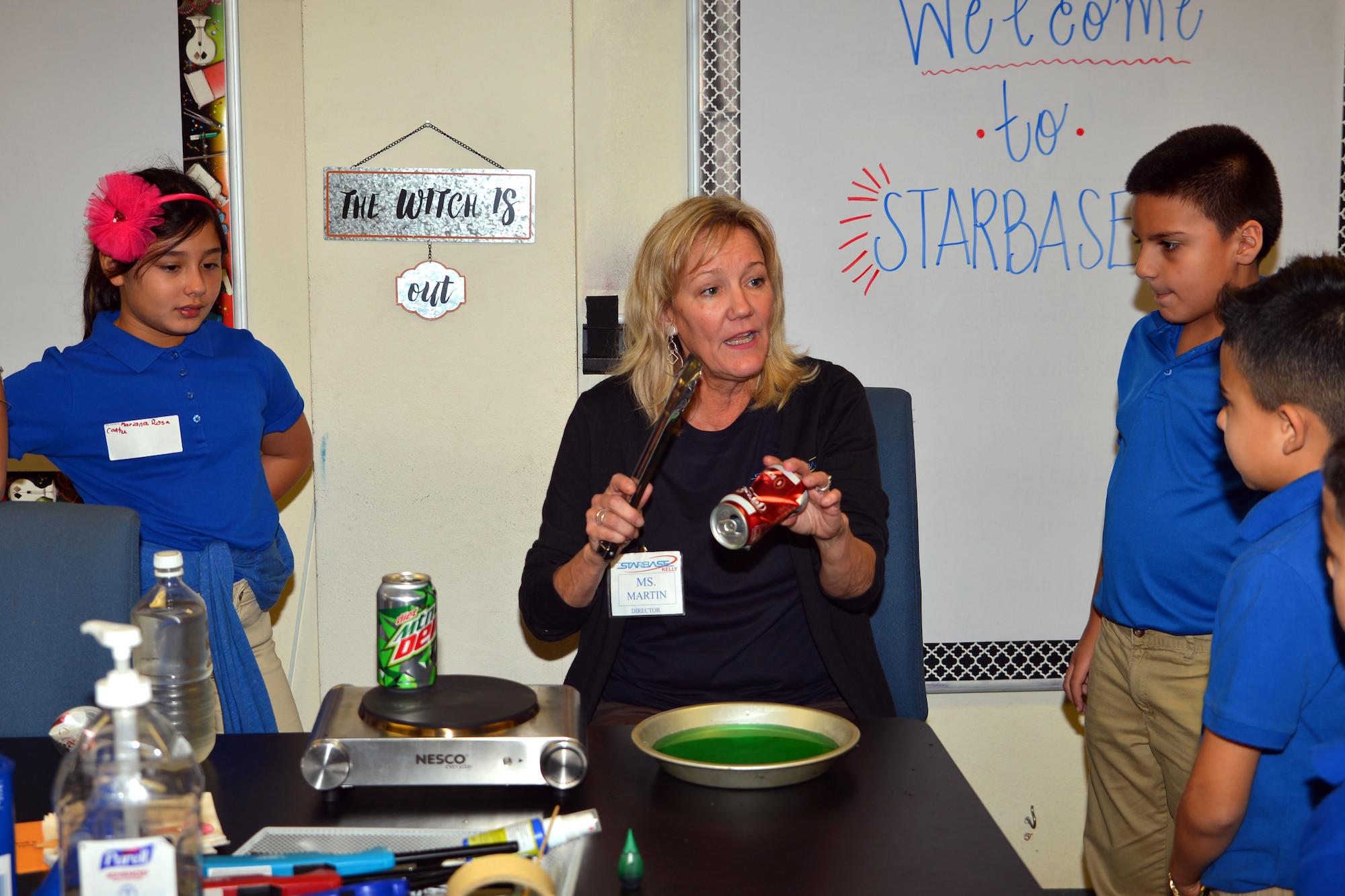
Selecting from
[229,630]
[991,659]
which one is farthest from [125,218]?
[991,659]

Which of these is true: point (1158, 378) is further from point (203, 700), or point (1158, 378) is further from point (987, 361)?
point (203, 700)

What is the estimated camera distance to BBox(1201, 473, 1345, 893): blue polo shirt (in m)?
1.25

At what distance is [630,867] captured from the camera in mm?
977

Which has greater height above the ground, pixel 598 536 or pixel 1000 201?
pixel 1000 201

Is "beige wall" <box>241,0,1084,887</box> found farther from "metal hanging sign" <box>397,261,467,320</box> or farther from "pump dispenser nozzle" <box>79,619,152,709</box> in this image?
"pump dispenser nozzle" <box>79,619,152,709</box>

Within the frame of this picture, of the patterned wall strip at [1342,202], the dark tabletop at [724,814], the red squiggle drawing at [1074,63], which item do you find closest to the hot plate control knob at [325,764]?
the dark tabletop at [724,814]

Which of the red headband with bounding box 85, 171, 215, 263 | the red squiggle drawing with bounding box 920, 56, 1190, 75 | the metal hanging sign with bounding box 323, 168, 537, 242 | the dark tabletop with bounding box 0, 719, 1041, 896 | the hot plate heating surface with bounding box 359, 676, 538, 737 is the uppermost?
the red squiggle drawing with bounding box 920, 56, 1190, 75

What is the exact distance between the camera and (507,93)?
101 inches

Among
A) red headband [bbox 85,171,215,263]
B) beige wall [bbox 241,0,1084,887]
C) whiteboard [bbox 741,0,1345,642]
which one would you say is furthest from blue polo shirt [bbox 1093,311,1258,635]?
red headband [bbox 85,171,215,263]

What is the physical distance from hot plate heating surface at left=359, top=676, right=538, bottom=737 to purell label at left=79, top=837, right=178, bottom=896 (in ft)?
1.30

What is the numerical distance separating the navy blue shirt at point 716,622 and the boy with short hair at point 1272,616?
68cm

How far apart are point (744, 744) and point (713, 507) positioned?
71cm

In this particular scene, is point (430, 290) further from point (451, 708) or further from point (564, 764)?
point (564, 764)

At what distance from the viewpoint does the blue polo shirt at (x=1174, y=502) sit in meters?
1.93
